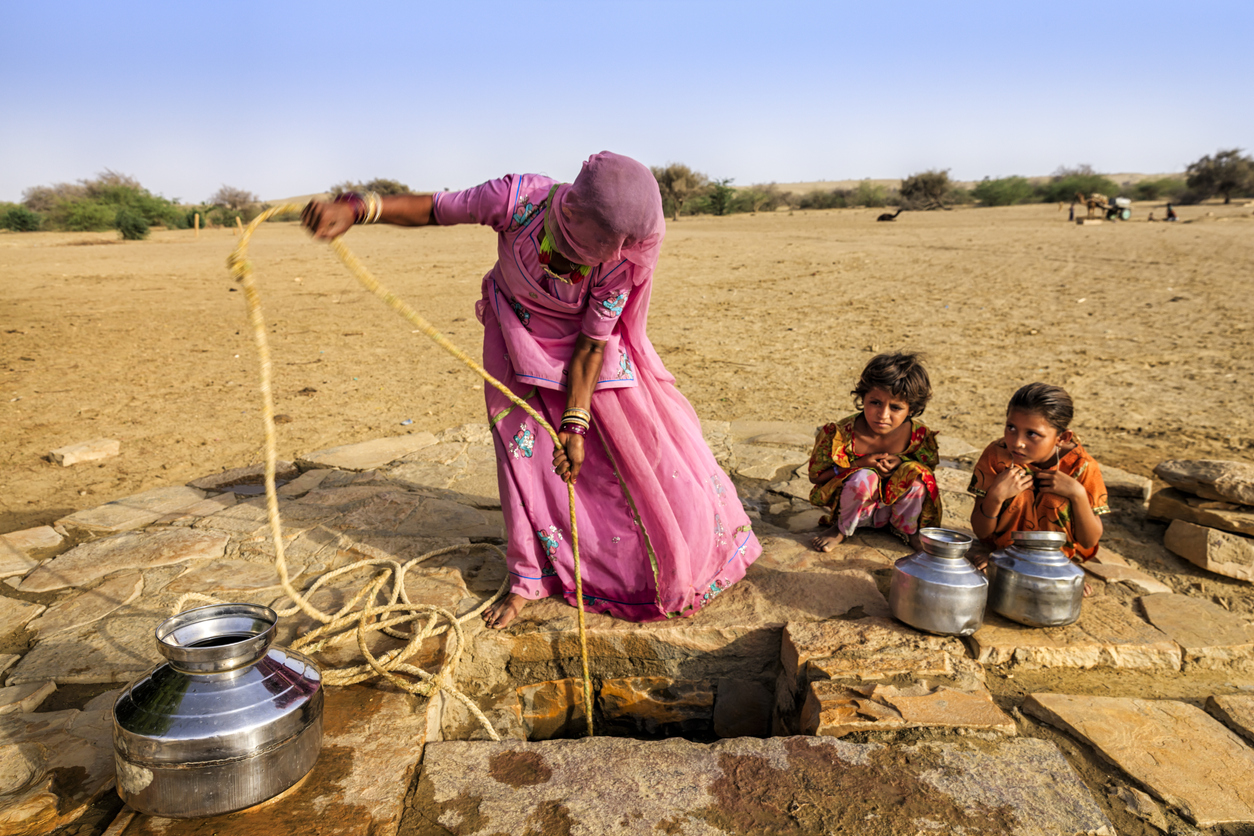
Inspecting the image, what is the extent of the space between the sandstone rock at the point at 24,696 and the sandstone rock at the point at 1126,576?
341cm

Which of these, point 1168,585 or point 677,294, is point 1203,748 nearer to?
point 1168,585

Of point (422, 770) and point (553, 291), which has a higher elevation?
point (553, 291)

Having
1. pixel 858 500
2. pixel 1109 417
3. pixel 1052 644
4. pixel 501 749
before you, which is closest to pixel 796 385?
pixel 1109 417

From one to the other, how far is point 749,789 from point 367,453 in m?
3.05

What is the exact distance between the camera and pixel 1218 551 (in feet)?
9.58

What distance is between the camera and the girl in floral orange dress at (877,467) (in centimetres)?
285

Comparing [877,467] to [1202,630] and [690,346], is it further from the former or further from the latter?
[690,346]

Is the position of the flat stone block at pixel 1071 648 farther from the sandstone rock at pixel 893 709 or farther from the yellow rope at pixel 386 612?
the yellow rope at pixel 386 612

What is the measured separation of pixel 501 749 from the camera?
1.87 meters

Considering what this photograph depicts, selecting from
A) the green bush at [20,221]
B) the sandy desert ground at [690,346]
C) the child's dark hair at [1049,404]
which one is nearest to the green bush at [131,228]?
the sandy desert ground at [690,346]

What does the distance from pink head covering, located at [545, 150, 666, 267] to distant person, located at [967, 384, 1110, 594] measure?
1428mm

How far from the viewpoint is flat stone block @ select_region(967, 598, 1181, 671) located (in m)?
2.30

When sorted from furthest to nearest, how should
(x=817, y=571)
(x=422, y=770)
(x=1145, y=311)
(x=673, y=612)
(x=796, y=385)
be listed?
(x=1145, y=311) → (x=796, y=385) → (x=817, y=571) → (x=673, y=612) → (x=422, y=770)

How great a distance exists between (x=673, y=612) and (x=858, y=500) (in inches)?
35.5
